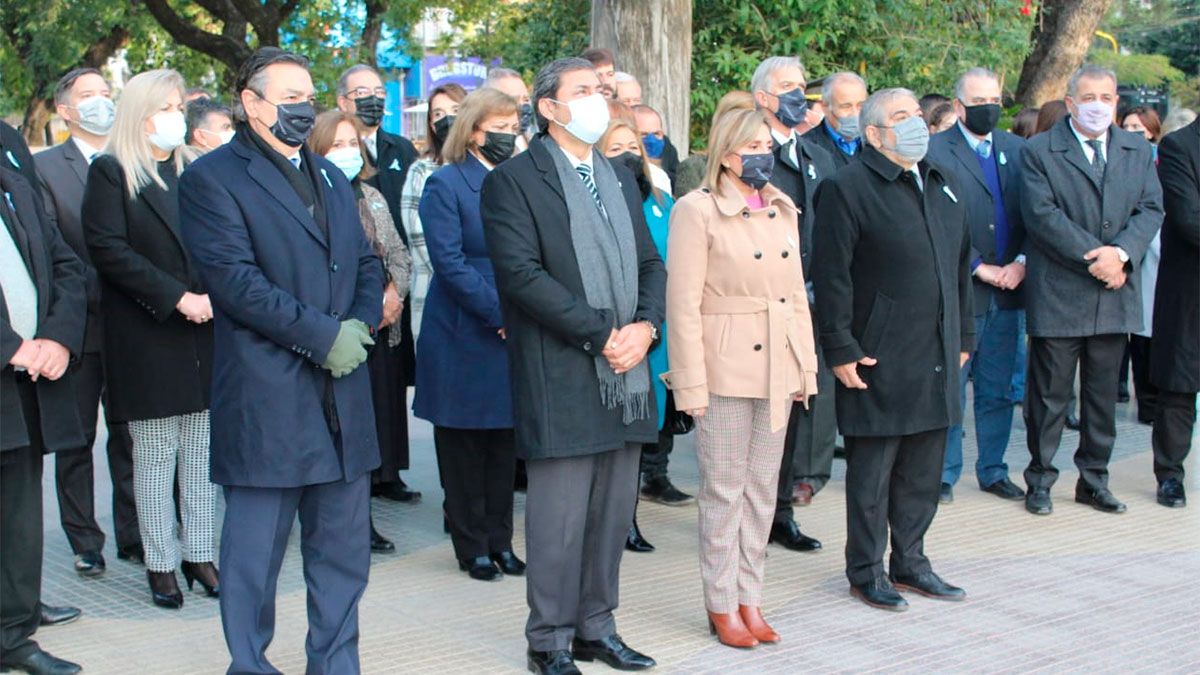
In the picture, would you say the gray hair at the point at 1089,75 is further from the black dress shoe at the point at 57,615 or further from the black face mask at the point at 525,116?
the black dress shoe at the point at 57,615

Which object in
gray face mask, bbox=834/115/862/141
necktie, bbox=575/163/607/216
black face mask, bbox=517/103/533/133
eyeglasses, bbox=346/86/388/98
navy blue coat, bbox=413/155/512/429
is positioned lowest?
navy blue coat, bbox=413/155/512/429

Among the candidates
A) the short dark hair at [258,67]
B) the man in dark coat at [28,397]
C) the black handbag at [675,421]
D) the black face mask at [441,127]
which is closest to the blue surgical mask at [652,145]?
the black face mask at [441,127]

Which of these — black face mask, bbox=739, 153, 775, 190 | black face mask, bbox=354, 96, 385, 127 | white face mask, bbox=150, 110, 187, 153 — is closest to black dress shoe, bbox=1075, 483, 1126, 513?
black face mask, bbox=739, 153, 775, 190

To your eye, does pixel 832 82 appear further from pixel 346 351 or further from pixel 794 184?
pixel 346 351

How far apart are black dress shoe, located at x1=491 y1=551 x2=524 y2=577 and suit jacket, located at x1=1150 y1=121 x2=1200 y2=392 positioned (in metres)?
3.65

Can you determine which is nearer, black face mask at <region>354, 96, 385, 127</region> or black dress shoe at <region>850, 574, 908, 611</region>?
black dress shoe at <region>850, 574, 908, 611</region>

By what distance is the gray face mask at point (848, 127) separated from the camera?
25.5 ft

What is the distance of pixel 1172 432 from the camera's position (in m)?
7.91

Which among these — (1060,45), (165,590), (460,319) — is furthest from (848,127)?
(1060,45)

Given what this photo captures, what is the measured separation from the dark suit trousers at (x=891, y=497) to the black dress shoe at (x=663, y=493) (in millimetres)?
1825

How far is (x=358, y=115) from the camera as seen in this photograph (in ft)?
26.0

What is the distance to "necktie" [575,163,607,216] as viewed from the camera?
5.26 metres

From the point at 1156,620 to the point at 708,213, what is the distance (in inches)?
94.7

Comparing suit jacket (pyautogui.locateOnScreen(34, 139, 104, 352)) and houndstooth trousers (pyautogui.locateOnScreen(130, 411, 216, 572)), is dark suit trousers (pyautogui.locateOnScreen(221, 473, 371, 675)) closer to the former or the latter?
houndstooth trousers (pyautogui.locateOnScreen(130, 411, 216, 572))
